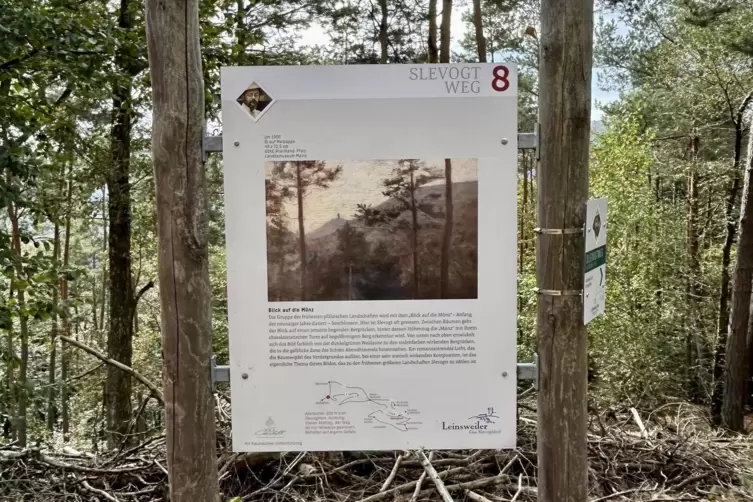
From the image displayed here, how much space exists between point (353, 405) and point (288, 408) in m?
0.26

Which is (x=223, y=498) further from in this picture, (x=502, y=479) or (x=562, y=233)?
(x=562, y=233)

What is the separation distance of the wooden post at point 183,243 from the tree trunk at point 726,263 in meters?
13.3

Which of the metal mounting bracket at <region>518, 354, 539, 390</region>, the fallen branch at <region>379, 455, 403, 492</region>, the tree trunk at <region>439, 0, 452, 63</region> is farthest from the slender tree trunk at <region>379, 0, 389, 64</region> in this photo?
the metal mounting bracket at <region>518, 354, 539, 390</region>

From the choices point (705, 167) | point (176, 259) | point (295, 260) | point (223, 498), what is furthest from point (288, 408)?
point (705, 167)

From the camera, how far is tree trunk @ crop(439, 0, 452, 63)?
8711 mm

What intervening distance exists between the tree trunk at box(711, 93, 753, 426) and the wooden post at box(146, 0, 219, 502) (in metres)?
13.3

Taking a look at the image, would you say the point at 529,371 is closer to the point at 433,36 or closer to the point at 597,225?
the point at 597,225

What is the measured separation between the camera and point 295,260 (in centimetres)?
225

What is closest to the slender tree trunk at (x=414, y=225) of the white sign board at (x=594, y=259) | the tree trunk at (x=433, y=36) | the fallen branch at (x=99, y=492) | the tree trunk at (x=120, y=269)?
the white sign board at (x=594, y=259)

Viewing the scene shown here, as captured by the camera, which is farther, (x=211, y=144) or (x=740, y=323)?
(x=740, y=323)

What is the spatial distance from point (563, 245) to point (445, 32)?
7.46m

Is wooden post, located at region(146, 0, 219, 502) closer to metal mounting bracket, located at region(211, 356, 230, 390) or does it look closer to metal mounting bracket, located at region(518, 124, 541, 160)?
metal mounting bracket, located at region(211, 356, 230, 390)

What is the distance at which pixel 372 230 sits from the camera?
7.41 feet

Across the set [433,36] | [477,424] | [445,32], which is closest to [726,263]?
[445,32]
